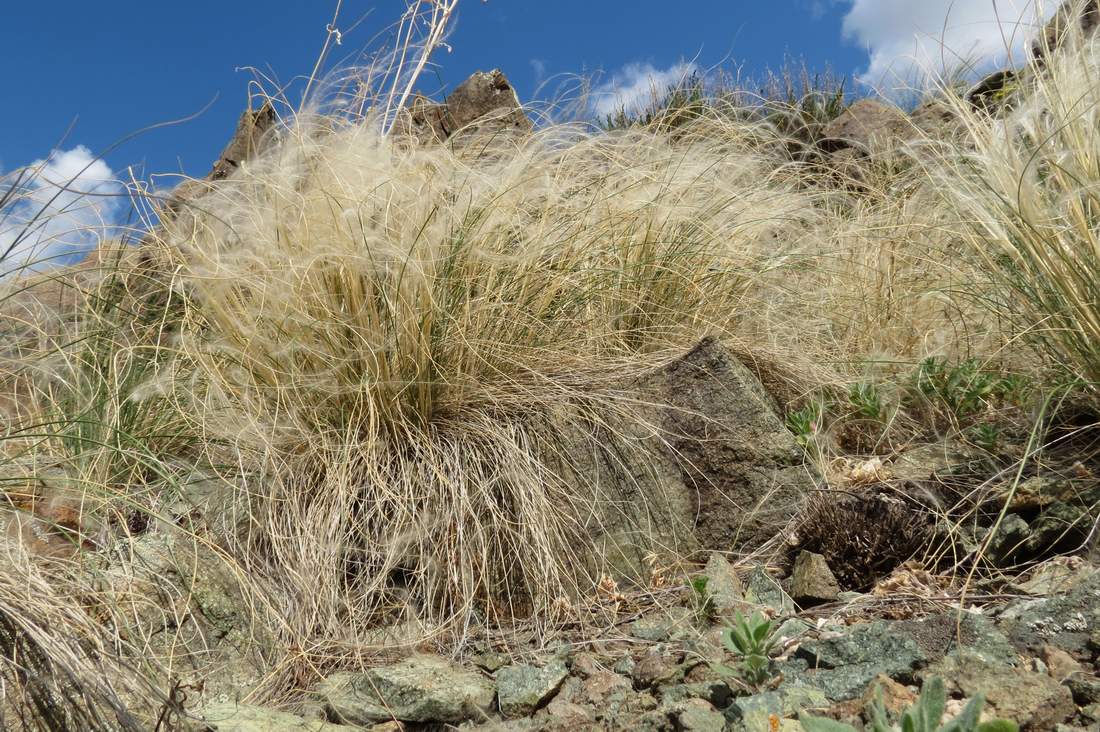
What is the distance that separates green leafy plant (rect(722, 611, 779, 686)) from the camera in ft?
5.81

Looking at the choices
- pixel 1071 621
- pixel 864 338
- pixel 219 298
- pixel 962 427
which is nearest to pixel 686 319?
pixel 864 338

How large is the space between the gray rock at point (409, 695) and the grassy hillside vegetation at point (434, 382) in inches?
6.9

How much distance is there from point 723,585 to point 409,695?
2.56ft

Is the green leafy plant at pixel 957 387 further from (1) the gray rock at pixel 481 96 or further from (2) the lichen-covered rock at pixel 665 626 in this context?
(1) the gray rock at pixel 481 96

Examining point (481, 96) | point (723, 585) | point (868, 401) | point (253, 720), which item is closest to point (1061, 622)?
point (723, 585)

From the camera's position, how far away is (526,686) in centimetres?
198

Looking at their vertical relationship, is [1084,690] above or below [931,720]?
below

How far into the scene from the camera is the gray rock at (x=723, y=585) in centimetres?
221

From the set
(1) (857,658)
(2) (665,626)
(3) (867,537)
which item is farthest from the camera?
(3) (867,537)

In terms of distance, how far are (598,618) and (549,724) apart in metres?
0.57

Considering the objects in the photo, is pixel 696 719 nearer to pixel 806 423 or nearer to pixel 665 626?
pixel 665 626

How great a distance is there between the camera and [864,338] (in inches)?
140

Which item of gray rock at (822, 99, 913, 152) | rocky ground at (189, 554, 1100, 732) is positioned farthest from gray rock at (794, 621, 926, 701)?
gray rock at (822, 99, 913, 152)

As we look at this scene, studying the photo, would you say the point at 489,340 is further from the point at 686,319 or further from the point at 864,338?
the point at 864,338
